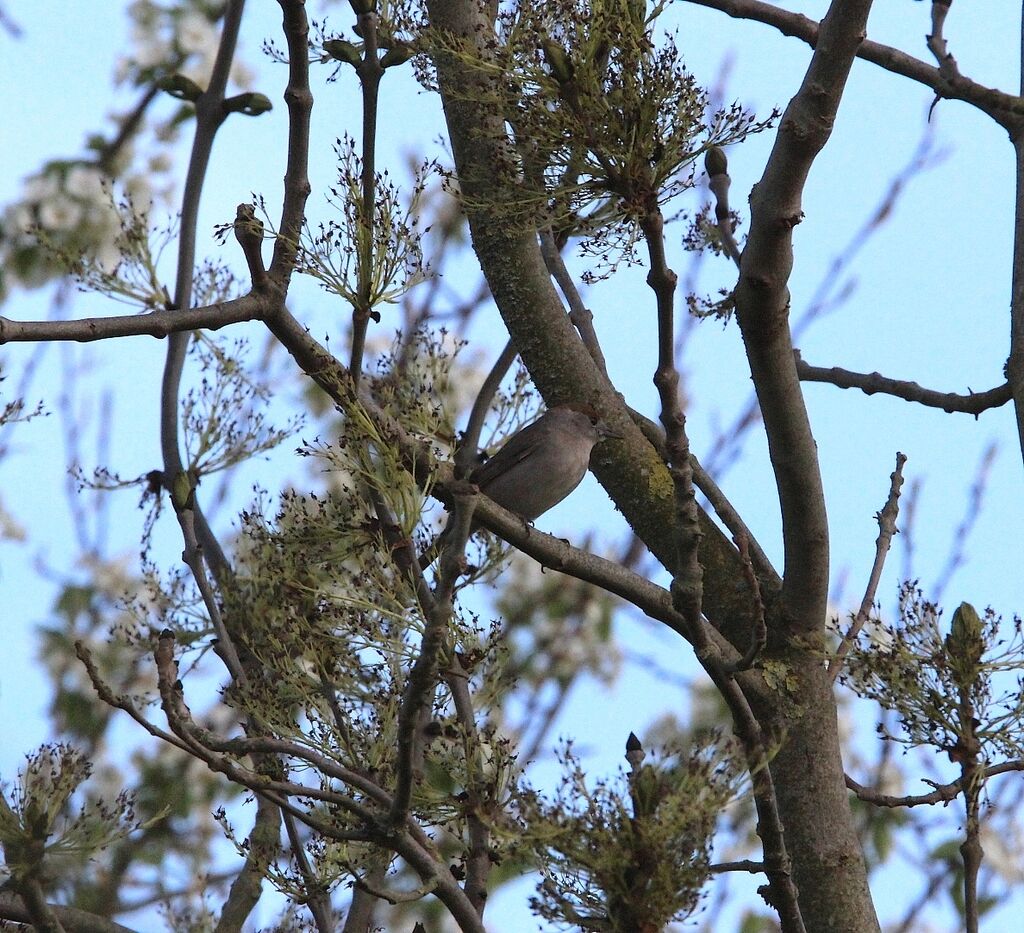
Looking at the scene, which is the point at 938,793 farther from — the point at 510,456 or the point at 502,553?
the point at 510,456

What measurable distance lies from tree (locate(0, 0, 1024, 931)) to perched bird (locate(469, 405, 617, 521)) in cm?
40

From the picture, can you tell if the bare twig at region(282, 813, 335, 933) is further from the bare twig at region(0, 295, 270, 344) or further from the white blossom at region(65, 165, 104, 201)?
the white blossom at region(65, 165, 104, 201)

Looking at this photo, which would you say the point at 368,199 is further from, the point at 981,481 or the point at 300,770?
the point at 981,481

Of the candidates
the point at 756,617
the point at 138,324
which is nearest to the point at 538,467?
the point at 138,324

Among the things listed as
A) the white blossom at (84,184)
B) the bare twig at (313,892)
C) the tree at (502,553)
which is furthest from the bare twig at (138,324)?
the white blossom at (84,184)

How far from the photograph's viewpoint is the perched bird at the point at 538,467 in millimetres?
6168

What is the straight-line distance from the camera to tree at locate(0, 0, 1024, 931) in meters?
2.97

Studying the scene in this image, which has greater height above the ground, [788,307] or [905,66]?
[905,66]

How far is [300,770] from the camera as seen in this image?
3.88 m

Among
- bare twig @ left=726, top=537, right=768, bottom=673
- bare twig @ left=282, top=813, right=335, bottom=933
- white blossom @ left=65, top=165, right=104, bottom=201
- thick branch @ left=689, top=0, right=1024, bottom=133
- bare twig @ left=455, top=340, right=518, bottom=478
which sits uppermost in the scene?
white blossom @ left=65, top=165, right=104, bottom=201

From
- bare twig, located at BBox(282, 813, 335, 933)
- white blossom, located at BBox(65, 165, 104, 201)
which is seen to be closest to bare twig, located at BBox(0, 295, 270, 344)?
bare twig, located at BBox(282, 813, 335, 933)

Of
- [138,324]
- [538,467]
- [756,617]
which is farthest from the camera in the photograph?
[538,467]

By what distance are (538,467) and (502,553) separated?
2039 millimetres

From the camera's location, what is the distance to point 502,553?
16.0ft
